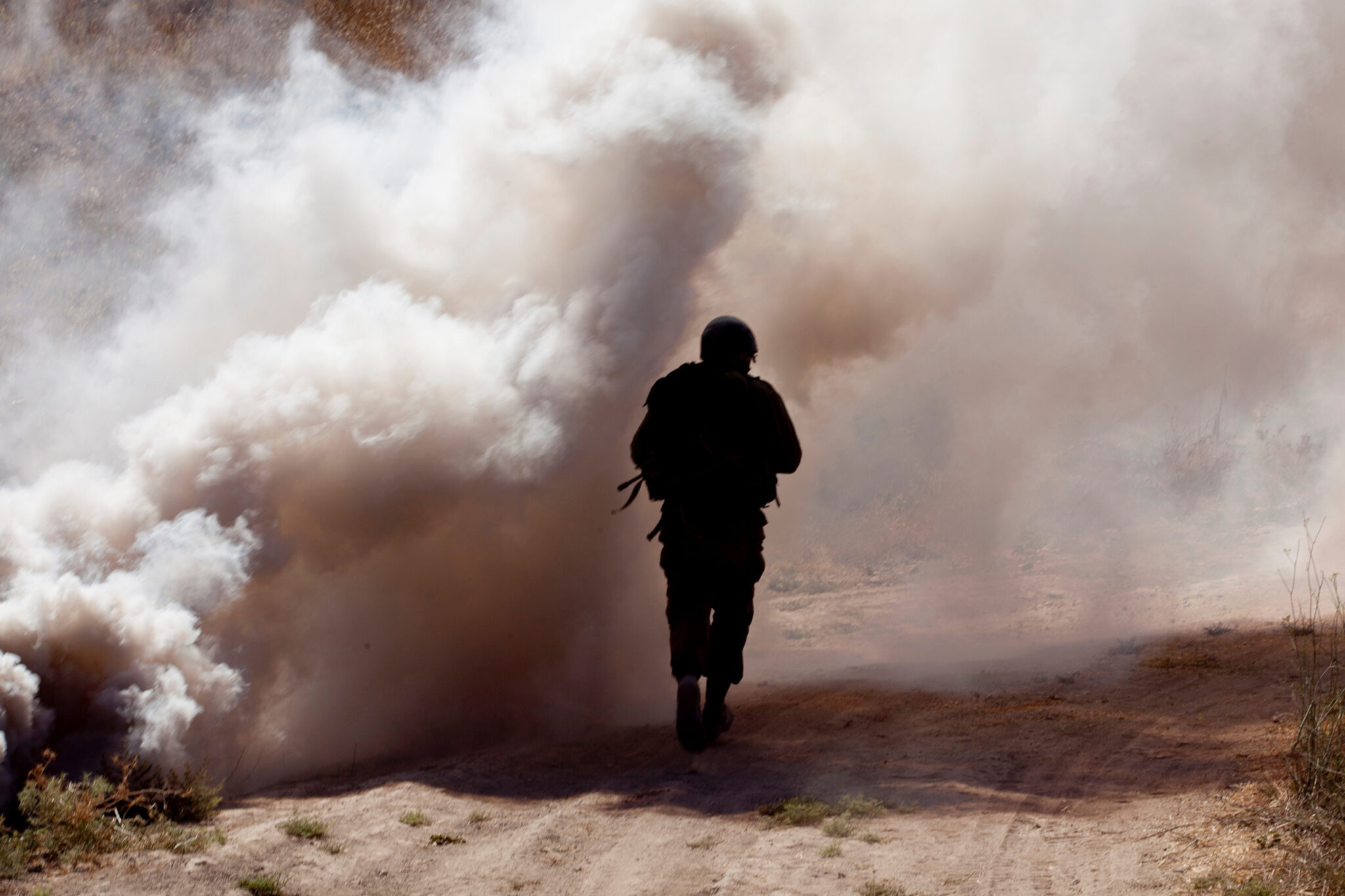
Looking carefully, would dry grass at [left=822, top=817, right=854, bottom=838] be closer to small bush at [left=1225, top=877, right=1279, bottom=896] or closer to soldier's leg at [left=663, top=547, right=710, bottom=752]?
soldier's leg at [left=663, top=547, right=710, bottom=752]

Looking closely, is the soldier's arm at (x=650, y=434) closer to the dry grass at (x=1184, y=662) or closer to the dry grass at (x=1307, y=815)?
the dry grass at (x=1307, y=815)

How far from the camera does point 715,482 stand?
235 inches

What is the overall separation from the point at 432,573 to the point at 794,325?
4703 millimetres

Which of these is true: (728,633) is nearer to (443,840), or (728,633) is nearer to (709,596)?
(709,596)

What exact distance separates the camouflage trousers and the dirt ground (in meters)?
0.58

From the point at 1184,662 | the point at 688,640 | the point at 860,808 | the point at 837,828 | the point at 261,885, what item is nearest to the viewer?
the point at 261,885

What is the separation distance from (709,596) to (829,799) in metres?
1.47

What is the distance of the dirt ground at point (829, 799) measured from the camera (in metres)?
3.76

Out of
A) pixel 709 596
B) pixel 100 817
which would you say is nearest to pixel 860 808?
pixel 709 596

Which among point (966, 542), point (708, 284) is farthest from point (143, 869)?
point (966, 542)

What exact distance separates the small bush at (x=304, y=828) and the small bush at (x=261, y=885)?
19.6 inches

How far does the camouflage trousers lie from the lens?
5.79 metres

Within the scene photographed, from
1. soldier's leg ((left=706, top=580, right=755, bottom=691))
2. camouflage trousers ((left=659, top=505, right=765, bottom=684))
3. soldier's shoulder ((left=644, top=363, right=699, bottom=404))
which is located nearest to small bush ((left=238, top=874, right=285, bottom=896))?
camouflage trousers ((left=659, top=505, right=765, bottom=684))

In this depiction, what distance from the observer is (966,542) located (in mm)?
18656
